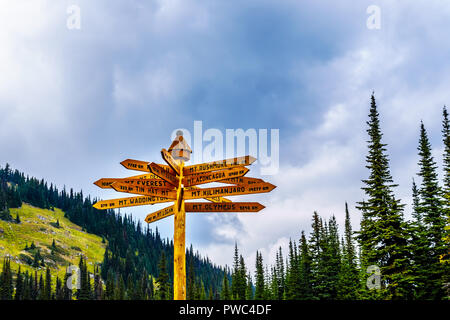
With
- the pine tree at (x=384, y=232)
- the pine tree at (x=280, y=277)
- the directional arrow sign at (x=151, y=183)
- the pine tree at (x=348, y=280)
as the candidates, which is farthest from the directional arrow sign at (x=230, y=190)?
the pine tree at (x=280, y=277)

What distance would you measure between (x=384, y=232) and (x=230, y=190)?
88.2 feet

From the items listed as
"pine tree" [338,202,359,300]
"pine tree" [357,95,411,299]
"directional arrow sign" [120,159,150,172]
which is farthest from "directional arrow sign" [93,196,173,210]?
"pine tree" [338,202,359,300]

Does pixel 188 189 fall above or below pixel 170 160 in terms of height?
below

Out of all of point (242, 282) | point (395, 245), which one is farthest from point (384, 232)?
point (242, 282)

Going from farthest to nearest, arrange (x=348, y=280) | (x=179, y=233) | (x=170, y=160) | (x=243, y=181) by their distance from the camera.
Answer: (x=348, y=280)
(x=243, y=181)
(x=179, y=233)
(x=170, y=160)

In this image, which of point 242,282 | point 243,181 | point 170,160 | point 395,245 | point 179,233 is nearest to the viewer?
point 170,160

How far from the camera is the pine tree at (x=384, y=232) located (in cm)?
3192

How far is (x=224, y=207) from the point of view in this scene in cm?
899

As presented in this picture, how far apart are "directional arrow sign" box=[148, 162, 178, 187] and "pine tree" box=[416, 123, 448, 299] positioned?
33427mm

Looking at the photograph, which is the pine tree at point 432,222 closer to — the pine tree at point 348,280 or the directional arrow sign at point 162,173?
the pine tree at point 348,280

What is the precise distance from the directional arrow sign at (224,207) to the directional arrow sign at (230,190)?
198mm

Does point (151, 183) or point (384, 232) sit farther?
point (384, 232)

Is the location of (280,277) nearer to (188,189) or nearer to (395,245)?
(395,245)
